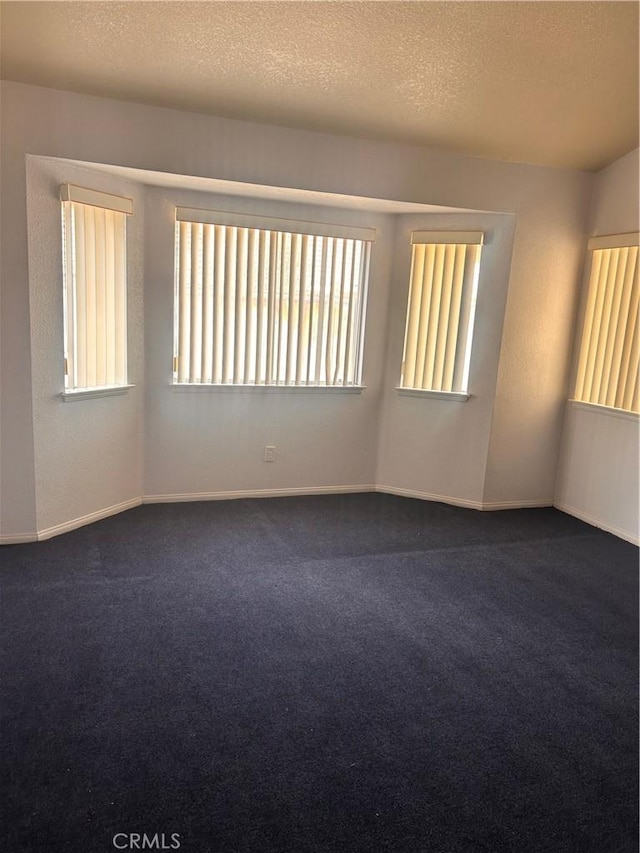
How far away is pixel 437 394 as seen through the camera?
446cm

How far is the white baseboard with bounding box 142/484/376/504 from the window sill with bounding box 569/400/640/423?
5.53 ft

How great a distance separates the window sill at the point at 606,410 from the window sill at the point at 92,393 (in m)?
3.24

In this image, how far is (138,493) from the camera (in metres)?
4.21

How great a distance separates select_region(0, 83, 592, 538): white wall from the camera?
125 inches

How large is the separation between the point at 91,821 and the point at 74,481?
2.31m

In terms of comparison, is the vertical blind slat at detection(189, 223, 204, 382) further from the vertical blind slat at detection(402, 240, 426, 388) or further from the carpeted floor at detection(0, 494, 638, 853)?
the vertical blind slat at detection(402, 240, 426, 388)

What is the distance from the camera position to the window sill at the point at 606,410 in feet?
13.0

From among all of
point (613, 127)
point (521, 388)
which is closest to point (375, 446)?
point (521, 388)

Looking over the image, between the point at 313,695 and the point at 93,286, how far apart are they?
2.64m

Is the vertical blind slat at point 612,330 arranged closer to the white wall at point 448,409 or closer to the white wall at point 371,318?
the white wall at point 371,318

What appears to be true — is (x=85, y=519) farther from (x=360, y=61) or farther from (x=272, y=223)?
(x=360, y=61)

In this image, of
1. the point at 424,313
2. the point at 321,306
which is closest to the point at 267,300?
the point at 321,306

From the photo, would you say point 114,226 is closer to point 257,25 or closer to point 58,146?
point 58,146

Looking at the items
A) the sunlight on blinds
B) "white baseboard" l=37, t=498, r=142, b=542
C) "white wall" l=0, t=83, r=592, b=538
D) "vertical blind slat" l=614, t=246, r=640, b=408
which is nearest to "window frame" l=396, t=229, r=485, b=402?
"white wall" l=0, t=83, r=592, b=538
